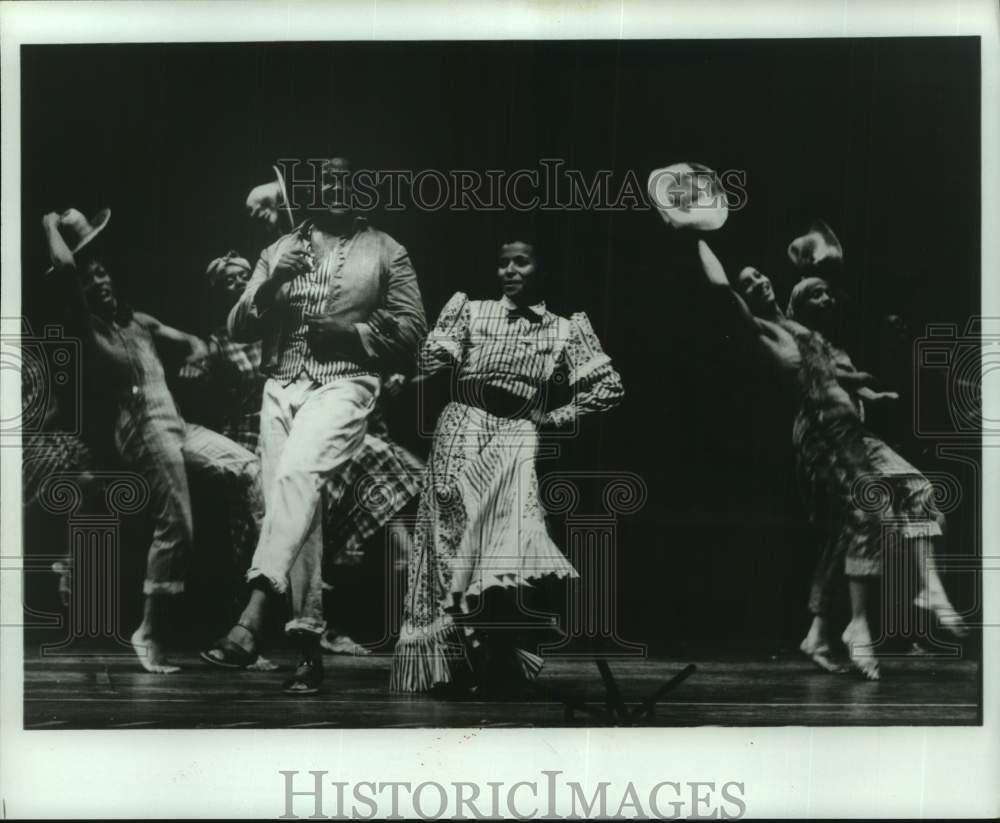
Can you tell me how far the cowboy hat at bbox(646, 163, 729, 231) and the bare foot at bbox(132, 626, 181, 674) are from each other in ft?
8.15

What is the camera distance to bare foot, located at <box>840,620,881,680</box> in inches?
154

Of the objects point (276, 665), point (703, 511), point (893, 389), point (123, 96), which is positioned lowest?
point (276, 665)

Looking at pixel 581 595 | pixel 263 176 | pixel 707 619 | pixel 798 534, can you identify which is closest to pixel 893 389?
pixel 798 534

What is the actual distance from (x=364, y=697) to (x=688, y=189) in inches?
87.7

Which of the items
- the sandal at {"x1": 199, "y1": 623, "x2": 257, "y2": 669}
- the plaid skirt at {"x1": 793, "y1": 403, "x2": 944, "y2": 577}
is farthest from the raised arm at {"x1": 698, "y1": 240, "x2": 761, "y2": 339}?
the sandal at {"x1": 199, "y1": 623, "x2": 257, "y2": 669}

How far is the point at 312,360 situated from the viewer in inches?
154

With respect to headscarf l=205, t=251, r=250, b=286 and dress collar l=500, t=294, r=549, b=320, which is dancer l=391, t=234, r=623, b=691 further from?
headscarf l=205, t=251, r=250, b=286

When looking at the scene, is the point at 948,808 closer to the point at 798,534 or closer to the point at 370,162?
the point at 798,534

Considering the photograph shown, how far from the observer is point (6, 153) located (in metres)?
3.89

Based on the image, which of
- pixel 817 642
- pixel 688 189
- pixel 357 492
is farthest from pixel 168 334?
pixel 817 642

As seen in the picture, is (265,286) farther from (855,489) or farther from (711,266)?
(855,489)

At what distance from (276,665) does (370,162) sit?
1.89 meters

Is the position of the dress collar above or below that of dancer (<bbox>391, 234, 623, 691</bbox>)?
above

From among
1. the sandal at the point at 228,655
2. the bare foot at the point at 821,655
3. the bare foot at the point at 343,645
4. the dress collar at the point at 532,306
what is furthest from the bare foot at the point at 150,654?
the bare foot at the point at 821,655
